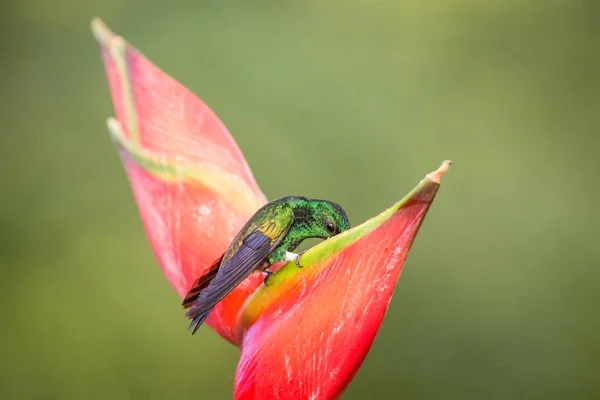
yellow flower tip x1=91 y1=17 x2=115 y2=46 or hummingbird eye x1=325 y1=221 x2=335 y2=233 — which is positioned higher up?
yellow flower tip x1=91 y1=17 x2=115 y2=46

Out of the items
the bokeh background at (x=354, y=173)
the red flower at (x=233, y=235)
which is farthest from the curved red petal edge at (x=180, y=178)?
the bokeh background at (x=354, y=173)

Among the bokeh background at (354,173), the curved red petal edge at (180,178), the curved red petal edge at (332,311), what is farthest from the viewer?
the bokeh background at (354,173)

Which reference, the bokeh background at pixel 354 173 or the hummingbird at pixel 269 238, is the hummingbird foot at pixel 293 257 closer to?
the hummingbird at pixel 269 238

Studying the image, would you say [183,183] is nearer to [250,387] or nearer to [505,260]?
[250,387]

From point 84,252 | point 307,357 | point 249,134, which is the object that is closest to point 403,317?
point 249,134

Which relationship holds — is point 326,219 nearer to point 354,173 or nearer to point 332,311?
point 332,311

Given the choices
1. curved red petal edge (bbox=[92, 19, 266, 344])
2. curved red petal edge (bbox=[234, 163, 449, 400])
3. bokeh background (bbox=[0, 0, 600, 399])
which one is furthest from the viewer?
bokeh background (bbox=[0, 0, 600, 399])

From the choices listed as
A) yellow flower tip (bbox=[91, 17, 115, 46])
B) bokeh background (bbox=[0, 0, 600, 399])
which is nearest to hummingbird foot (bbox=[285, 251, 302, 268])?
yellow flower tip (bbox=[91, 17, 115, 46])

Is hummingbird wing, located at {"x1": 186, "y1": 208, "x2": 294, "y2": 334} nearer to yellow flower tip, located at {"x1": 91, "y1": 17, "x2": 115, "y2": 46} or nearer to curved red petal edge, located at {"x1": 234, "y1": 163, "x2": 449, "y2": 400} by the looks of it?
curved red petal edge, located at {"x1": 234, "y1": 163, "x2": 449, "y2": 400}
